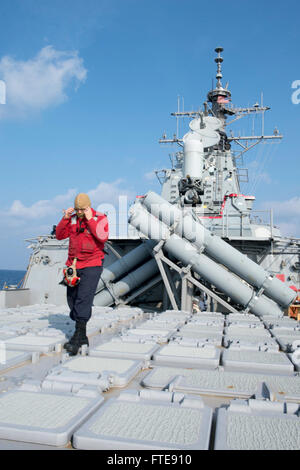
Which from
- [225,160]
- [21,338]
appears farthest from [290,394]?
[225,160]

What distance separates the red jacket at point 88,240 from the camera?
11.0ft

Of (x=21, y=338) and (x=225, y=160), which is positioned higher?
(x=225, y=160)

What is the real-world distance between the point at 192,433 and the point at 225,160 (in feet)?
45.4

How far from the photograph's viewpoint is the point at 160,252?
7.88 meters

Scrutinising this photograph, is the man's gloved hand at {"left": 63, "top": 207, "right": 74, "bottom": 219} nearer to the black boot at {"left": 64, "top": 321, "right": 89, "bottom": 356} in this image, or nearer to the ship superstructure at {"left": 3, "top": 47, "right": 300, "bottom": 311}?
the black boot at {"left": 64, "top": 321, "right": 89, "bottom": 356}

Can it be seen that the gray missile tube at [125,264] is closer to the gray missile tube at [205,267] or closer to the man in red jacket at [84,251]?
the gray missile tube at [205,267]

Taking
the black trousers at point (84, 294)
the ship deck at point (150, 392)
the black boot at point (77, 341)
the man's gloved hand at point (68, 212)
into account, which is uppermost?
the man's gloved hand at point (68, 212)

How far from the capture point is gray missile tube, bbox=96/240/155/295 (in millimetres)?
9281

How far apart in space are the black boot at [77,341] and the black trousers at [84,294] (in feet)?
0.25

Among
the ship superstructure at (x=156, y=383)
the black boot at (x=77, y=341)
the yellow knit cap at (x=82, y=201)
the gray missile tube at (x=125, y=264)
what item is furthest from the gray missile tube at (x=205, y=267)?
the black boot at (x=77, y=341)

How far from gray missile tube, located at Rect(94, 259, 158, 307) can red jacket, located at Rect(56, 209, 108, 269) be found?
18.9 feet

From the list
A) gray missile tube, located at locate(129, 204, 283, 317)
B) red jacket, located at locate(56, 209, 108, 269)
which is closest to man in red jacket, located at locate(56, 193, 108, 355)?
red jacket, located at locate(56, 209, 108, 269)

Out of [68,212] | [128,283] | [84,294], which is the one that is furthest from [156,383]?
[128,283]
